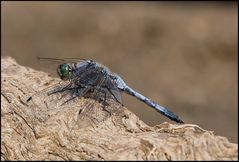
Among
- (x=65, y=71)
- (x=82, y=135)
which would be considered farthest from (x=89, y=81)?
(x=82, y=135)

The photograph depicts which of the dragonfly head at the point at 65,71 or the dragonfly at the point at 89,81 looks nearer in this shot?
the dragonfly at the point at 89,81

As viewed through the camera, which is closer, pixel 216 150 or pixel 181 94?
pixel 216 150

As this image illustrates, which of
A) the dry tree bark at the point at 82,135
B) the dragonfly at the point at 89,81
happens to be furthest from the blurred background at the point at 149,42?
the dry tree bark at the point at 82,135

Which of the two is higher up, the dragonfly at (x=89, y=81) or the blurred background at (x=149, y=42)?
the blurred background at (x=149, y=42)

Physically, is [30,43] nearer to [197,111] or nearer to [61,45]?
[61,45]

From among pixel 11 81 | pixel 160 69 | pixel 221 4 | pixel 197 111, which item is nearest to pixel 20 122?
pixel 11 81

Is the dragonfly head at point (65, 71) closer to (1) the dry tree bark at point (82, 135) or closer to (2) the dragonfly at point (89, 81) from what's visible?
(2) the dragonfly at point (89, 81)

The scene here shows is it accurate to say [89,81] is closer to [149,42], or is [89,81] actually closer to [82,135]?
[82,135]
